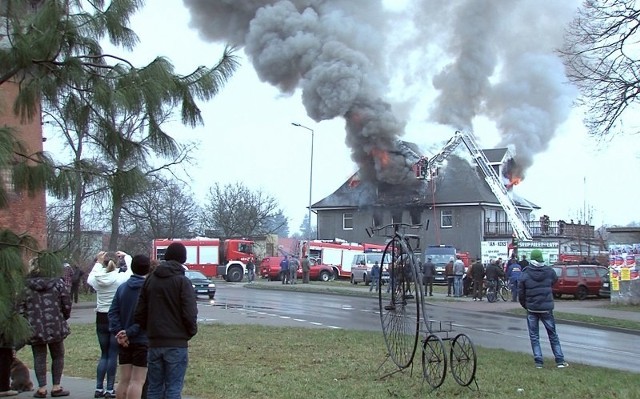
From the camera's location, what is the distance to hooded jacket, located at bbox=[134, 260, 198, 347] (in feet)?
20.0

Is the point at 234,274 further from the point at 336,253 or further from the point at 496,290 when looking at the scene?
the point at 496,290

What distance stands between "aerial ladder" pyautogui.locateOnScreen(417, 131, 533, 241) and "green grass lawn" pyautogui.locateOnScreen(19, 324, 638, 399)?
30.7 meters

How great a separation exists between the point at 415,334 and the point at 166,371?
4.02 metres

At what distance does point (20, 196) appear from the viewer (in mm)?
5711

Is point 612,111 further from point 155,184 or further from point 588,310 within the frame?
point 155,184

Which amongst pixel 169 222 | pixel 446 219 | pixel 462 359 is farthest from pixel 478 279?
pixel 169 222

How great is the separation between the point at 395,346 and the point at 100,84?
6121mm

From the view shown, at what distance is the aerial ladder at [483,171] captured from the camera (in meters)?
44.5

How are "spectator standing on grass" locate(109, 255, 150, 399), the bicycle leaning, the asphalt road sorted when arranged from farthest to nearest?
the bicycle leaning, the asphalt road, "spectator standing on grass" locate(109, 255, 150, 399)

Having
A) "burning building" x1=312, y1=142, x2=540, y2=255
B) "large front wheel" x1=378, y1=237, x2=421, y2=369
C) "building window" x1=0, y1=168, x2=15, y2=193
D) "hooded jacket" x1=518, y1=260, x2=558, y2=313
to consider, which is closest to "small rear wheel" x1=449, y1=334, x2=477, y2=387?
"large front wheel" x1=378, y1=237, x2=421, y2=369

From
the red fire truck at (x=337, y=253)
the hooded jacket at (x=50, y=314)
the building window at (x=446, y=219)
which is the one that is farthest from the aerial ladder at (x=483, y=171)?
the hooded jacket at (x=50, y=314)

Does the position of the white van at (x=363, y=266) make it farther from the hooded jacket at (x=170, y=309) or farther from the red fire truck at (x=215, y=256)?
the hooded jacket at (x=170, y=309)

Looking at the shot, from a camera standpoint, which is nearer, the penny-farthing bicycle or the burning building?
the penny-farthing bicycle

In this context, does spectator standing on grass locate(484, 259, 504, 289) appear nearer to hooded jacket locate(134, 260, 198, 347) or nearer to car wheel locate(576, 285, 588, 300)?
car wheel locate(576, 285, 588, 300)
